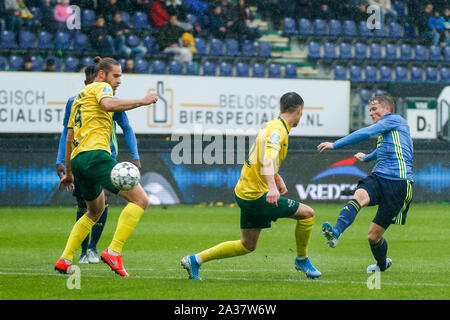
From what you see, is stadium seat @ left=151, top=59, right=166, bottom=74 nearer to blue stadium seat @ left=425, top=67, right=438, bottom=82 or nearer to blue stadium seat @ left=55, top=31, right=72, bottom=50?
blue stadium seat @ left=55, top=31, right=72, bottom=50

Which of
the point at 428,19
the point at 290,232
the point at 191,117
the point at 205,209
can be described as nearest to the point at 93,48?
the point at 191,117

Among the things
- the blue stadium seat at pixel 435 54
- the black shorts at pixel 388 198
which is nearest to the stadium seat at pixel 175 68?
the blue stadium seat at pixel 435 54

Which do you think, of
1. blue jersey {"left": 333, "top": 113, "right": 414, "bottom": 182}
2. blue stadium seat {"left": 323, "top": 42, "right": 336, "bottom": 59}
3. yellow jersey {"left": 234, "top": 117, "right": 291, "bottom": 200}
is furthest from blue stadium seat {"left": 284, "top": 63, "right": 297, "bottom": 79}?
yellow jersey {"left": 234, "top": 117, "right": 291, "bottom": 200}

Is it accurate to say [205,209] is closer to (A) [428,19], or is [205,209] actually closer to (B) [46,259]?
(B) [46,259]

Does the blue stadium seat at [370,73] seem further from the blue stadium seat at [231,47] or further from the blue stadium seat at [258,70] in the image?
the blue stadium seat at [231,47]

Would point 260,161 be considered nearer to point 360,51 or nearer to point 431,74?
point 360,51

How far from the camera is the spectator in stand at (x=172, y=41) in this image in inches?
861

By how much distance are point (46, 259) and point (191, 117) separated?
10296 millimetres

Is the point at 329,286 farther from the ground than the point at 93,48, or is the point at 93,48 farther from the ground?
the point at 93,48

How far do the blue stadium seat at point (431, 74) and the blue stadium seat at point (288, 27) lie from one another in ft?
14.1

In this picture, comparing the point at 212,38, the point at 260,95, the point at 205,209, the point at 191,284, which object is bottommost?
the point at 205,209

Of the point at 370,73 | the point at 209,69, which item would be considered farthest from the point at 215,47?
the point at 370,73

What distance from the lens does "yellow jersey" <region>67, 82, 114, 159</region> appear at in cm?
809

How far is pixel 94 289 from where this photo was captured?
24.0ft
